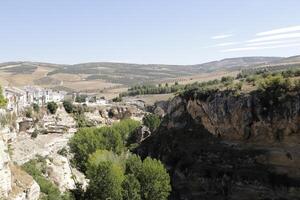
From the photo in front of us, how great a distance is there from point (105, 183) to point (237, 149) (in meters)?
26.2

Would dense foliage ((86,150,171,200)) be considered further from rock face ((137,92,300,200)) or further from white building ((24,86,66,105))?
white building ((24,86,66,105))

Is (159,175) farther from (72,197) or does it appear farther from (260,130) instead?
(260,130)

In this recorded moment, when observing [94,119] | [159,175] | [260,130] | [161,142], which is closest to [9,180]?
[159,175]

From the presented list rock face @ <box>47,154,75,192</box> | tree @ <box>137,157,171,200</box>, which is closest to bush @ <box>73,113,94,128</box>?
rock face @ <box>47,154,75,192</box>

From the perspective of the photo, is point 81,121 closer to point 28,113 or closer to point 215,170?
point 28,113

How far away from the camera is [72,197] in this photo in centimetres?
3950

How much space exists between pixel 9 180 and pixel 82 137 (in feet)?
106

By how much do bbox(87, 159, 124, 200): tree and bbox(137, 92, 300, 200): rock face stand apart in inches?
677

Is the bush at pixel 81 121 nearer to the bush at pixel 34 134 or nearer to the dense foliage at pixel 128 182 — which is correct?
the bush at pixel 34 134

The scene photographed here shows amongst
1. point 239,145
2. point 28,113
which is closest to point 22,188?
point 239,145

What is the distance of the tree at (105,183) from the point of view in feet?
127

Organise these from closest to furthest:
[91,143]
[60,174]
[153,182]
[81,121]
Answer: [153,182] < [60,174] < [91,143] < [81,121]

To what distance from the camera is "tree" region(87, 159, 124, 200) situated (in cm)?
3878

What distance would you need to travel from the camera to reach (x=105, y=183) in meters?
39.0
